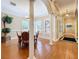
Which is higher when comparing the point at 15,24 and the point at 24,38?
the point at 15,24

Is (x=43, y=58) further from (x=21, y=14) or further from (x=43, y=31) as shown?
(x=21, y=14)

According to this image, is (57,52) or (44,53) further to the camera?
(57,52)

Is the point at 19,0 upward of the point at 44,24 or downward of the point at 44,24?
upward

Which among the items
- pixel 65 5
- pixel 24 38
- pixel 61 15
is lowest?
pixel 24 38

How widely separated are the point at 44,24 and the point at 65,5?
3.40 m

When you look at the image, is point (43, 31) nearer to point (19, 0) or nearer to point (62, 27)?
point (62, 27)

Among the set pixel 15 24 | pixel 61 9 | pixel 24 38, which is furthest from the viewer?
pixel 15 24

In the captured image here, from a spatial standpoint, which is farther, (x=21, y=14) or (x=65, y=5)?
(x=21, y=14)

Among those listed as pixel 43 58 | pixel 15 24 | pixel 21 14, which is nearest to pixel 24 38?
pixel 43 58

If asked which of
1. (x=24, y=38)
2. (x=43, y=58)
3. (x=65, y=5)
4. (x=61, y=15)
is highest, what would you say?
(x=65, y=5)

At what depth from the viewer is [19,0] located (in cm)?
811

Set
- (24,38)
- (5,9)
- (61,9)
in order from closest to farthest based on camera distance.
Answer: (24,38)
(5,9)
(61,9)

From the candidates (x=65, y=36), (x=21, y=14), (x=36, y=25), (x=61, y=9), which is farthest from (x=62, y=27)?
(x=21, y=14)

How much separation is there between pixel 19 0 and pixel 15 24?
12.1 feet
